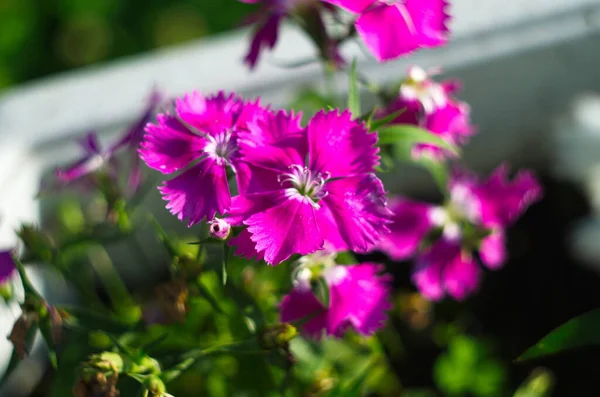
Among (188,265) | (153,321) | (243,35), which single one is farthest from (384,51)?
(243,35)

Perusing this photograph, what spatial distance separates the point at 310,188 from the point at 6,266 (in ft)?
1.06

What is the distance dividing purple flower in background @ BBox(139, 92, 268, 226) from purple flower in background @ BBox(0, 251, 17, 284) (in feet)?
0.70

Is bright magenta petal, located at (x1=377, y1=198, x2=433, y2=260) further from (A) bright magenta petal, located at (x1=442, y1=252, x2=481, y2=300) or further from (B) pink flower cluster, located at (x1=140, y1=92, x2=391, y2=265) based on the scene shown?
(B) pink flower cluster, located at (x1=140, y1=92, x2=391, y2=265)

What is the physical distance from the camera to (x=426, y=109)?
2.35 ft

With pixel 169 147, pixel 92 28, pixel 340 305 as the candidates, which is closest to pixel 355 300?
pixel 340 305

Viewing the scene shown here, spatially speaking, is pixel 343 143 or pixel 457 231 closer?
pixel 343 143

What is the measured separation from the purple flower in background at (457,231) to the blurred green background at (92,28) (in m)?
1.04

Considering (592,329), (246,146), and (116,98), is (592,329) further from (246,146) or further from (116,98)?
(116,98)

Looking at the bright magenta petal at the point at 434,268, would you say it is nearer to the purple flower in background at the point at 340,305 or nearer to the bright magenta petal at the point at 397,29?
the purple flower in background at the point at 340,305

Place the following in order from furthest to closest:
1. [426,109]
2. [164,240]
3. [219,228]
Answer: [426,109]
[164,240]
[219,228]

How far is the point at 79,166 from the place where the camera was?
737mm

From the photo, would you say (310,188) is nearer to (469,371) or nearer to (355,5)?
(355,5)

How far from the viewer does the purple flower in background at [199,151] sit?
54cm

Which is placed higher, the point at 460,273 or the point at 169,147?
the point at 169,147
